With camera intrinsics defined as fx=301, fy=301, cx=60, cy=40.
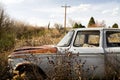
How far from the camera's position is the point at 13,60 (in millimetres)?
8273

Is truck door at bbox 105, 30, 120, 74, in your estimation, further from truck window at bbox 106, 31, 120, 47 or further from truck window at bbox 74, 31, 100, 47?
truck window at bbox 74, 31, 100, 47

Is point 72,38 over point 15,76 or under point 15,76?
over

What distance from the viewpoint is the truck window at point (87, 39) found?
841cm

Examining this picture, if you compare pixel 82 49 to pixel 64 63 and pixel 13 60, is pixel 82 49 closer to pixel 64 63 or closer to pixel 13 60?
pixel 64 63

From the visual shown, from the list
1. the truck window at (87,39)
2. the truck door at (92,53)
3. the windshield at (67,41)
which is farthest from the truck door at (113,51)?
the windshield at (67,41)

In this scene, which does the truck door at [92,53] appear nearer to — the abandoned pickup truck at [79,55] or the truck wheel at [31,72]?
the abandoned pickup truck at [79,55]

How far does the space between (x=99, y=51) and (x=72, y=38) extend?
84 centimetres

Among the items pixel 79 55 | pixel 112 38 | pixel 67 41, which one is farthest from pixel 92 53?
pixel 112 38

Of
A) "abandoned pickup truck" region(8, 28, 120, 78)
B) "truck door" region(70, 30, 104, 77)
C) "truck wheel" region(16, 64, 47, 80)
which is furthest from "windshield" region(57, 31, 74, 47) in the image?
"truck wheel" region(16, 64, 47, 80)

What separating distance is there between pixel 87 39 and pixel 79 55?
877mm

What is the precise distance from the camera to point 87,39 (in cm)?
878

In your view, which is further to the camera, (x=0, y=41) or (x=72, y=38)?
(x=0, y=41)

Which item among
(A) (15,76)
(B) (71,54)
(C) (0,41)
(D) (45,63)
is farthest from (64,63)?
(C) (0,41)

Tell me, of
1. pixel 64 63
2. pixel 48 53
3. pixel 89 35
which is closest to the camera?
pixel 64 63
